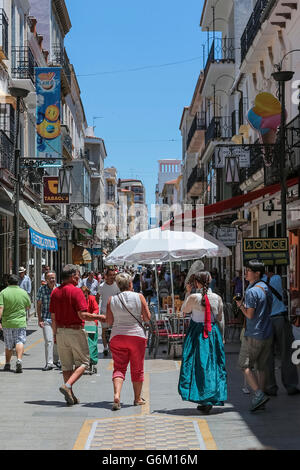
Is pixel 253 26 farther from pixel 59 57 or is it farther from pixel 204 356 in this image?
pixel 204 356

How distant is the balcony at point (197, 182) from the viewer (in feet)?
159

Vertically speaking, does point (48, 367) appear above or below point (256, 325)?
below

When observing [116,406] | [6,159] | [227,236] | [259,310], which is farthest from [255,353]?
[227,236]

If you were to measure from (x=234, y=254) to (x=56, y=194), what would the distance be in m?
10.1

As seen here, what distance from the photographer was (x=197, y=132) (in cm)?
4922

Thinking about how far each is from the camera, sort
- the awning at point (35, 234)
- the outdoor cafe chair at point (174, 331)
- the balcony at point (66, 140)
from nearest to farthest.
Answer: the outdoor cafe chair at point (174, 331)
the awning at point (35, 234)
the balcony at point (66, 140)

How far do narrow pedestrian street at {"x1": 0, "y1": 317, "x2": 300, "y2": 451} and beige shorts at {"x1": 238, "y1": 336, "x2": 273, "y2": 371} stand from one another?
50cm

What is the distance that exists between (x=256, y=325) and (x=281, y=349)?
1.38m

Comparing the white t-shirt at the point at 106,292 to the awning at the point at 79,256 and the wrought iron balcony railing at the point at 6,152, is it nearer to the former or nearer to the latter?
the wrought iron balcony railing at the point at 6,152

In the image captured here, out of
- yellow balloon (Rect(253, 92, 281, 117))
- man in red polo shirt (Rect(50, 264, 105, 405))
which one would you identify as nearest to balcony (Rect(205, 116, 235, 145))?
yellow balloon (Rect(253, 92, 281, 117))

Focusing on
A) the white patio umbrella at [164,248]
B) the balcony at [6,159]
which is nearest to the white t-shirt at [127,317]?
the white patio umbrella at [164,248]

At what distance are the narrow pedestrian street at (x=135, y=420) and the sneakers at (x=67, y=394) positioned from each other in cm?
12

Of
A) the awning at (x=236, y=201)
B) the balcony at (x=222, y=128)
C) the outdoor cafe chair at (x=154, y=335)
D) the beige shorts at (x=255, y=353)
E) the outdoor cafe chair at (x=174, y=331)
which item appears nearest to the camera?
the beige shorts at (x=255, y=353)

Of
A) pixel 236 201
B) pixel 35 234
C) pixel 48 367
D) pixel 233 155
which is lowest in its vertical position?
pixel 48 367
